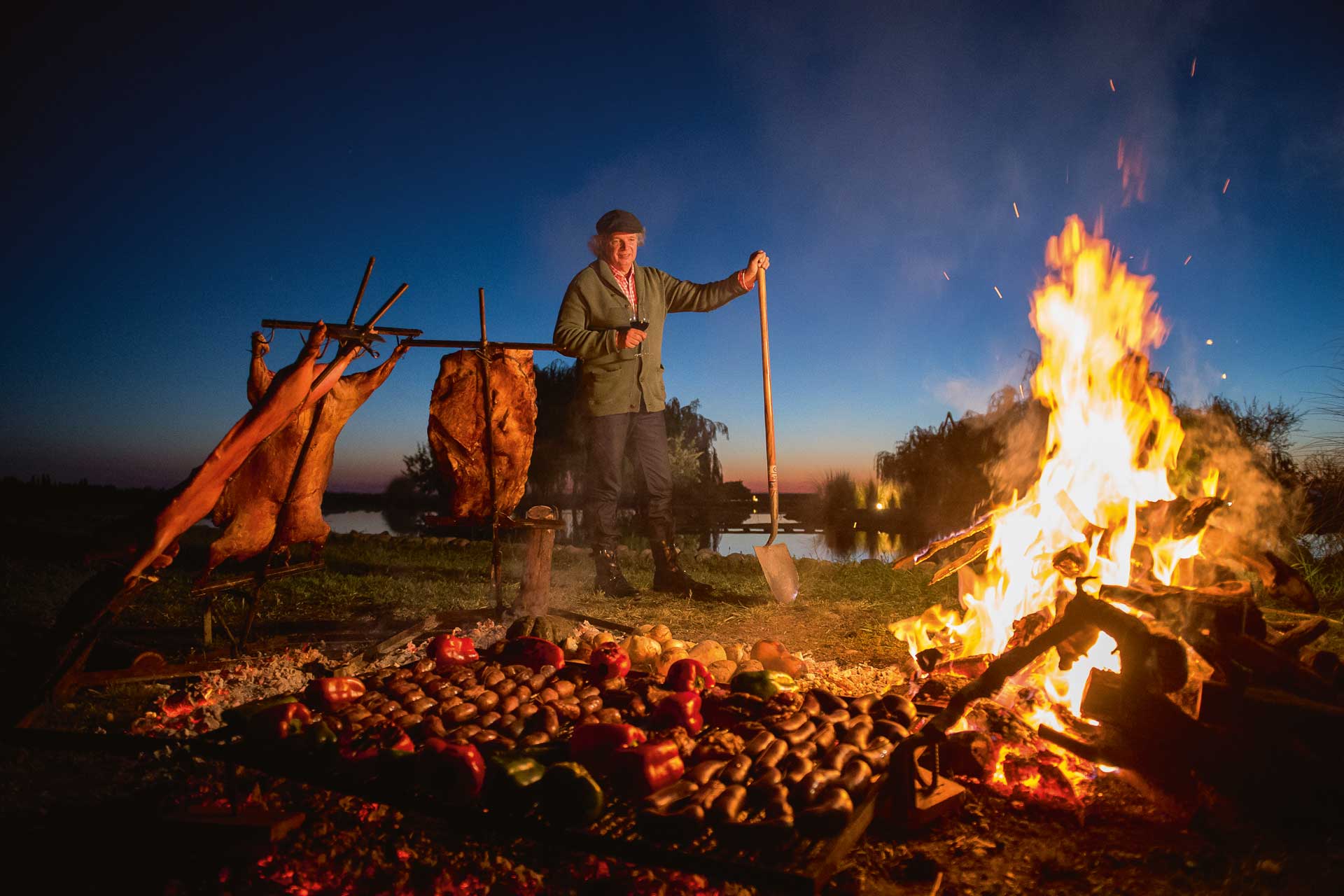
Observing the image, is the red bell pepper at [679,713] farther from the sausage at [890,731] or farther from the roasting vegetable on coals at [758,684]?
the sausage at [890,731]

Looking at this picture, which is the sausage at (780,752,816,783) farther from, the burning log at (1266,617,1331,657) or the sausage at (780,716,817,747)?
the burning log at (1266,617,1331,657)

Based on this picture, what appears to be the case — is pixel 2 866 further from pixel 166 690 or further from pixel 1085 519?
pixel 1085 519

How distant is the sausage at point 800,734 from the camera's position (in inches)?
125

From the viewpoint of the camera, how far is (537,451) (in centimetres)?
2303

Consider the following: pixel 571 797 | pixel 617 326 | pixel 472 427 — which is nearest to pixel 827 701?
pixel 571 797

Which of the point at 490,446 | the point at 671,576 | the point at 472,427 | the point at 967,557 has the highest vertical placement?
the point at 472,427

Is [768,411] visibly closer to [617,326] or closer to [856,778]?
[617,326]

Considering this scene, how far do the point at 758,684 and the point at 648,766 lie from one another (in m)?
1.44

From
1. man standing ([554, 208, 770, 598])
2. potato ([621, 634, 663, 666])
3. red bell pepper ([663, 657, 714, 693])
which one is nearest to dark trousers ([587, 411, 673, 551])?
man standing ([554, 208, 770, 598])

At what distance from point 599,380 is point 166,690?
4914 mm

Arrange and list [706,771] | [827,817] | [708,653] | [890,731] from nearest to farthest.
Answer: [827,817] < [706,771] < [890,731] < [708,653]

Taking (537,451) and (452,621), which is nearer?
(452,621)

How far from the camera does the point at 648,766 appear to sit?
9.66 ft

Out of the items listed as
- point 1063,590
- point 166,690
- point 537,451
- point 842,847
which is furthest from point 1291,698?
point 537,451
